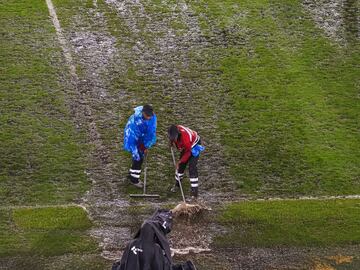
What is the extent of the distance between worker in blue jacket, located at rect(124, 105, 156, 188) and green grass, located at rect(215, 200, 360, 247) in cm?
281

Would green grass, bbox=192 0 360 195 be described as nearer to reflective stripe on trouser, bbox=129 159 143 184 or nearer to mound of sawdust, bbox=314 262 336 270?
reflective stripe on trouser, bbox=129 159 143 184

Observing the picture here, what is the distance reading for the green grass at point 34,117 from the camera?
794 inches

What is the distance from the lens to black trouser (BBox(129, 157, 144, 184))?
20.1 m

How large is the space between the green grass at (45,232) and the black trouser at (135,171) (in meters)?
2.16

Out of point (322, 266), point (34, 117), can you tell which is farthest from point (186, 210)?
point (34, 117)

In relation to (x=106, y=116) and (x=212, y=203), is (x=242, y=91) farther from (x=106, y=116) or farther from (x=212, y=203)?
(x=212, y=203)

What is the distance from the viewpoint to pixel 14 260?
52.9 feet

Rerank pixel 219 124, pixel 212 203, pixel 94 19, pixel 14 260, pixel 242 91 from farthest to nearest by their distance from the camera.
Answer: pixel 94 19, pixel 242 91, pixel 219 124, pixel 212 203, pixel 14 260

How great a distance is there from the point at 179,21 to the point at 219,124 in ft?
24.7

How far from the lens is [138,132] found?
773 inches

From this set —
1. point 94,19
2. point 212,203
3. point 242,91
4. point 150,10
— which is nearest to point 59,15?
point 94,19

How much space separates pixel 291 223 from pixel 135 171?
4704 millimetres

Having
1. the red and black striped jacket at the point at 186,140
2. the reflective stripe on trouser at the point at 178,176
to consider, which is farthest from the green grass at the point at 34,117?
the red and black striped jacket at the point at 186,140

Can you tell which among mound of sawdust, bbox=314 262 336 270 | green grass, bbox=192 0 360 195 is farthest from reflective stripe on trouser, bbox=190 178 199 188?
mound of sawdust, bbox=314 262 336 270
